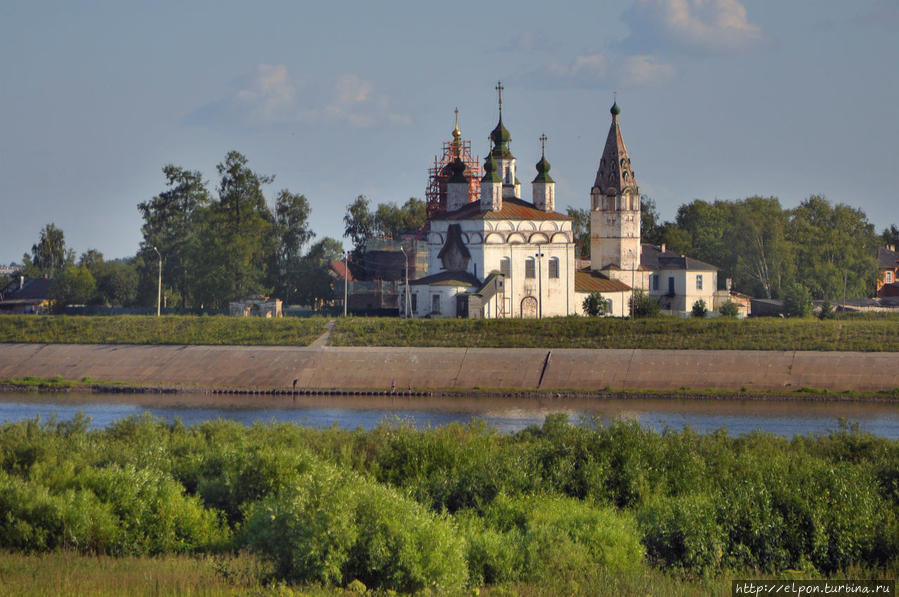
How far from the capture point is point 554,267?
227ft

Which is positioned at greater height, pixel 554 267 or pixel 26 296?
pixel 554 267

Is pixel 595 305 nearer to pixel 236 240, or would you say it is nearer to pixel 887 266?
pixel 236 240

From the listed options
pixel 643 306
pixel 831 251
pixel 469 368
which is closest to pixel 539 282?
pixel 643 306

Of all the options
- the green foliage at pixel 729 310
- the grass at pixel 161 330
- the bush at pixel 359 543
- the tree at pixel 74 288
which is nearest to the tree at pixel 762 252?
the green foliage at pixel 729 310

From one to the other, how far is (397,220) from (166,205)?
17218mm

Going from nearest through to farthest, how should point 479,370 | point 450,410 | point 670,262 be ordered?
1. point 450,410
2. point 479,370
3. point 670,262

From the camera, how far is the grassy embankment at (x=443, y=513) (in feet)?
54.1

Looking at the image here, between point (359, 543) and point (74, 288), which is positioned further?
point (74, 288)

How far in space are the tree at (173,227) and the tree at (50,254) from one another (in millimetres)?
35453

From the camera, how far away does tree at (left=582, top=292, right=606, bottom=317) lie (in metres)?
67.9

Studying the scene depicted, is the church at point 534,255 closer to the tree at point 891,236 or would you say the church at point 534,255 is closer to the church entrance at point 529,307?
the church entrance at point 529,307

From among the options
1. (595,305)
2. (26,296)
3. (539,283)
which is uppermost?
(26,296)

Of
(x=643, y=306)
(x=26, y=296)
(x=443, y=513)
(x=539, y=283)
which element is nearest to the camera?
(x=443, y=513)

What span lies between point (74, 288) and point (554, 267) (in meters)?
38.1
